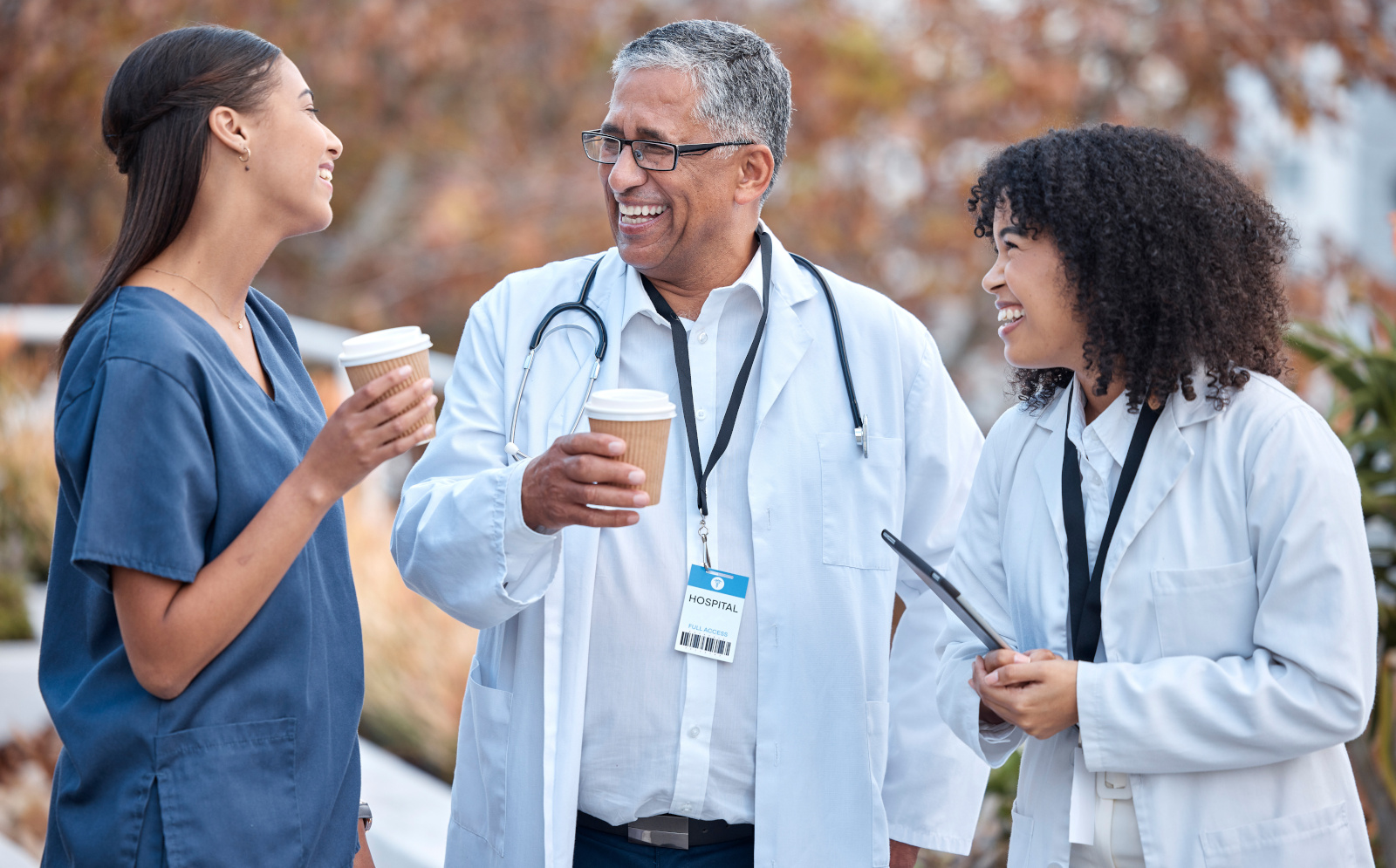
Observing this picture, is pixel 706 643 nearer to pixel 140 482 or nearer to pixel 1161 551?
pixel 1161 551

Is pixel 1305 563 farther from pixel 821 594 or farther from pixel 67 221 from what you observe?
pixel 67 221

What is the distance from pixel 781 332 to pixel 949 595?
834mm

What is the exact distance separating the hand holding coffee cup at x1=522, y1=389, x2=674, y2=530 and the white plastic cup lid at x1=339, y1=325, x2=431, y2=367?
0.29m

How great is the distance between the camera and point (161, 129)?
1.94 metres

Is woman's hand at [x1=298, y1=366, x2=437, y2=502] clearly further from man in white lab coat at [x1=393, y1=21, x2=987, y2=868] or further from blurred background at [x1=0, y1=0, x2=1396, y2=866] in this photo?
blurred background at [x1=0, y1=0, x2=1396, y2=866]

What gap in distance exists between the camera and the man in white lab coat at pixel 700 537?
2.27 metres

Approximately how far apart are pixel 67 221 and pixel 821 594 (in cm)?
874

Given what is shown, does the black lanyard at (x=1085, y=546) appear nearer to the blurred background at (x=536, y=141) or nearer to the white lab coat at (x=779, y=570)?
the white lab coat at (x=779, y=570)

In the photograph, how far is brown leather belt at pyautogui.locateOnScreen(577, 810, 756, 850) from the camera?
2279 millimetres

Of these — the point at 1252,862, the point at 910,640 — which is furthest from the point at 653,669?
the point at 1252,862

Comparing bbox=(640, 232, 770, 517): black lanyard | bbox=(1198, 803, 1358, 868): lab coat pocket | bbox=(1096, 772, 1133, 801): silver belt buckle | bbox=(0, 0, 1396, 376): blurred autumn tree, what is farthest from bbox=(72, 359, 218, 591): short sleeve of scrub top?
bbox=(0, 0, 1396, 376): blurred autumn tree

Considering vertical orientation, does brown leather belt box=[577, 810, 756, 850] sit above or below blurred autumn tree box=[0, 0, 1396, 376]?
below

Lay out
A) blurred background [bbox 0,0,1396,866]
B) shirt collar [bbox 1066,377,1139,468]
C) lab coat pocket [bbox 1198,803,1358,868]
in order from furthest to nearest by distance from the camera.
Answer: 1. blurred background [bbox 0,0,1396,866]
2. shirt collar [bbox 1066,377,1139,468]
3. lab coat pocket [bbox 1198,803,1358,868]

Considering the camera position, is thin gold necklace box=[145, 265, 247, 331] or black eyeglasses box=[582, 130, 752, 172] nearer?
thin gold necklace box=[145, 265, 247, 331]
